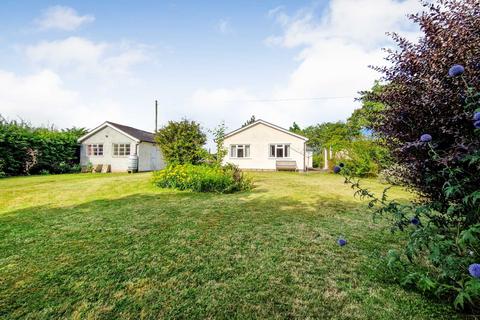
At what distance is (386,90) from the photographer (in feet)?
8.65

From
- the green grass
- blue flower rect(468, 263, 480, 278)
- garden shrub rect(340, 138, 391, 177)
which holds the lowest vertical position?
the green grass

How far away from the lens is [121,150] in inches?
850

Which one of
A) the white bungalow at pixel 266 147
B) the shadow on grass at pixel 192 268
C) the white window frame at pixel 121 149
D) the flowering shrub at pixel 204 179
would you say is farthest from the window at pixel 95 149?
the shadow on grass at pixel 192 268

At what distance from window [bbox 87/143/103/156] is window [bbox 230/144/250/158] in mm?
12560

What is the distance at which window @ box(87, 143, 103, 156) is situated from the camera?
21.7m

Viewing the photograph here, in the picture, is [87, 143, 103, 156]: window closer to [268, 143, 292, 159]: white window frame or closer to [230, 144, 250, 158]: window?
[230, 144, 250, 158]: window

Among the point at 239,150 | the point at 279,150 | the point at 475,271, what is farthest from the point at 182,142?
the point at 279,150

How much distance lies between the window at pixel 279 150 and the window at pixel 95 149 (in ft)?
54.0

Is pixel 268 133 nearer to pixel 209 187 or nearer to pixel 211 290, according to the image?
pixel 209 187

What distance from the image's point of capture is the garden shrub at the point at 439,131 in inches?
77.3

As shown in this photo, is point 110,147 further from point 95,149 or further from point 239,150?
point 239,150

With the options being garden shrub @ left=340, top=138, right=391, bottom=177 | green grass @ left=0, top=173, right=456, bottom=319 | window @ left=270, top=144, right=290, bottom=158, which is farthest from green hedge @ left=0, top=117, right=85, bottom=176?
garden shrub @ left=340, top=138, right=391, bottom=177

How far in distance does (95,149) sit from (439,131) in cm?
2510

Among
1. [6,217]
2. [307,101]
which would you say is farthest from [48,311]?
[307,101]
